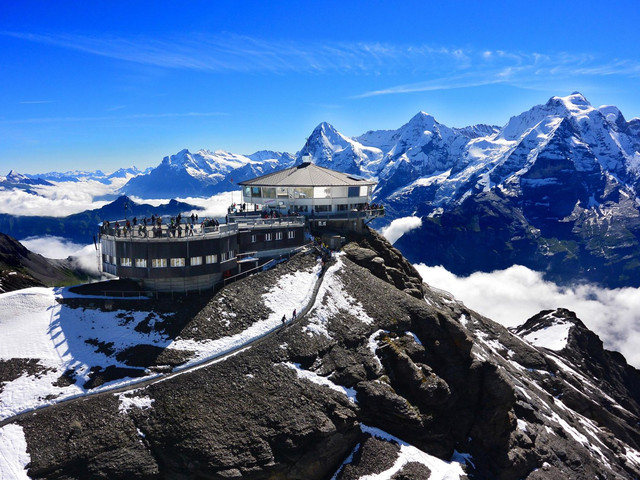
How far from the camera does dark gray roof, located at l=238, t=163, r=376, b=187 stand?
100500 millimetres

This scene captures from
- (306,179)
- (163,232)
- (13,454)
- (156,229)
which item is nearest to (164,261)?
(163,232)

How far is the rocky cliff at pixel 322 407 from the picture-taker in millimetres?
51000

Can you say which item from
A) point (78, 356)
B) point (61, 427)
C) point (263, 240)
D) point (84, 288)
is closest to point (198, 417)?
point (61, 427)

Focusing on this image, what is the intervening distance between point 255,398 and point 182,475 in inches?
422

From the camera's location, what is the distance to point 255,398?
184 ft

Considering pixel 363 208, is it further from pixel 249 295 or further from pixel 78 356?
pixel 78 356

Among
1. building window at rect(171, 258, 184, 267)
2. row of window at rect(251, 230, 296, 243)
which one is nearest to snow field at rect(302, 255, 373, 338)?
row of window at rect(251, 230, 296, 243)

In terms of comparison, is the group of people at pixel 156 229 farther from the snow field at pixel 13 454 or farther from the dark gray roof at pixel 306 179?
the snow field at pixel 13 454

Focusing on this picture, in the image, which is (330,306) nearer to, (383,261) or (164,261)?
(383,261)

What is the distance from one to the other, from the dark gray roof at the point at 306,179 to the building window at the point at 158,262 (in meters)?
35.5

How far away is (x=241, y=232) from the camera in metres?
81.7

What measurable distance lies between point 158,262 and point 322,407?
31.8 meters

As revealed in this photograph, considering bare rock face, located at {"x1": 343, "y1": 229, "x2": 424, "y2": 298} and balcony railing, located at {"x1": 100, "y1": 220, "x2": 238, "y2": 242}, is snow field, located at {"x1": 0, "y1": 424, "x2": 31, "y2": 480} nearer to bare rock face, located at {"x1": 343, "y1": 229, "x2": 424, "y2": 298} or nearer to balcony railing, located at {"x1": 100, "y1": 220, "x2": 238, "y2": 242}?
balcony railing, located at {"x1": 100, "y1": 220, "x2": 238, "y2": 242}

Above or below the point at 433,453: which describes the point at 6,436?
above
